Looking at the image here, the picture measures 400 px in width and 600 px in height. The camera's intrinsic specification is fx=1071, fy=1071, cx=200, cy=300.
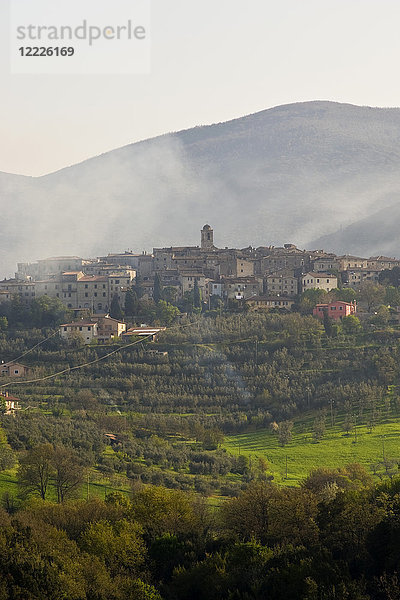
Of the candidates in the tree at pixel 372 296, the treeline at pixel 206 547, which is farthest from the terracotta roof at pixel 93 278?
the treeline at pixel 206 547

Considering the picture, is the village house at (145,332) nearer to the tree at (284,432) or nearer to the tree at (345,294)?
the tree at (345,294)

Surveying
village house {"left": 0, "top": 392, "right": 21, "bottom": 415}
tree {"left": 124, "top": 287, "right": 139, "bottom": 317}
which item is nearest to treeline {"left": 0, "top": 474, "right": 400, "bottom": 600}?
village house {"left": 0, "top": 392, "right": 21, "bottom": 415}

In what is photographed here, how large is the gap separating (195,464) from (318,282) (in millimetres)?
32328

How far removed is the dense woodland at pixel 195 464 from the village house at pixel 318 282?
4.07 m

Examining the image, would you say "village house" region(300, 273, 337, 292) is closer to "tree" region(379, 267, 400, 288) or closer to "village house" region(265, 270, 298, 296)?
"village house" region(265, 270, 298, 296)

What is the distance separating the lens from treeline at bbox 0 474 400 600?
26469mm

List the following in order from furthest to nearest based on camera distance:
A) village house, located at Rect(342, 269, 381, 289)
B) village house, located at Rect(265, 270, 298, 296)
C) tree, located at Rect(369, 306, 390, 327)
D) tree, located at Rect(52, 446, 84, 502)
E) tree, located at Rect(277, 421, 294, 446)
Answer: village house, located at Rect(342, 269, 381, 289)
village house, located at Rect(265, 270, 298, 296)
tree, located at Rect(369, 306, 390, 327)
tree, located at Rect(277, 421, 294, 446)
tree, located at Rect(52, 446, 84, 502)

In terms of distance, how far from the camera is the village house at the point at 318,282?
76.7m

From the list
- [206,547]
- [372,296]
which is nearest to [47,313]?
[372,296]

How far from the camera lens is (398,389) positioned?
192 feet

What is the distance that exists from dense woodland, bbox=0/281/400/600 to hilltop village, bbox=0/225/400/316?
4078 millimetres

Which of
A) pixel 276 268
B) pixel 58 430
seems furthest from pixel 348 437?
pixel 276 268

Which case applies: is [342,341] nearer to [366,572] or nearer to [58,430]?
[58,430]

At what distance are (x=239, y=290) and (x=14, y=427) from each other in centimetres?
3188
